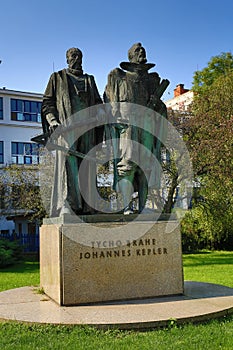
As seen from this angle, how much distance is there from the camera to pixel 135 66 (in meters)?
7.47

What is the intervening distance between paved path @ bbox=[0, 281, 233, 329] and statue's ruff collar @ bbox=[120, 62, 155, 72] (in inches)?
145

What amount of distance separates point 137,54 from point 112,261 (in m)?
3.46

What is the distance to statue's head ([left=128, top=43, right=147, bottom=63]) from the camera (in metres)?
7.43

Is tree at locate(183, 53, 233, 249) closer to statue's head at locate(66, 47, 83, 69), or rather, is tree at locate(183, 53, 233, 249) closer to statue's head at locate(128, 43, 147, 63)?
statue's head at locate(128, 43, 147, 63)

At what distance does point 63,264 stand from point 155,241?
1400 millimetres

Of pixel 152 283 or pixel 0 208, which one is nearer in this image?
pixel 152 283

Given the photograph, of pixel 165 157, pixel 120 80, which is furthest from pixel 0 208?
pixel 120 80

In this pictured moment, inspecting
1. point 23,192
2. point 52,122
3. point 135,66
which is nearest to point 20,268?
point 23,192

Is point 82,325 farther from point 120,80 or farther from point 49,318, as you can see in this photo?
point 120,80

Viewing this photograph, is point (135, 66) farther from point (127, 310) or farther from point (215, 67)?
point (215, 67)

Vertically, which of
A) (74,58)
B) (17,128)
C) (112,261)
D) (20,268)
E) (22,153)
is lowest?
(20,268)

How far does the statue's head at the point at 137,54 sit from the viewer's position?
743 cm

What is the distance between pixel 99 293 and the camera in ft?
20.3

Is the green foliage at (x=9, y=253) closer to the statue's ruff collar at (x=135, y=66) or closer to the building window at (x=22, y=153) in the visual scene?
the statue's ruff collar at (x=135, y=66)
